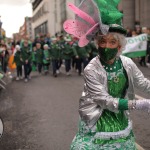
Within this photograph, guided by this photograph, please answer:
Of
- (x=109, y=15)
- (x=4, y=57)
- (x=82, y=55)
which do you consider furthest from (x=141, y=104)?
(x=4, y=57)

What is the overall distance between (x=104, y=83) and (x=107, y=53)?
247 mm

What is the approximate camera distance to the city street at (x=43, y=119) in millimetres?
5574

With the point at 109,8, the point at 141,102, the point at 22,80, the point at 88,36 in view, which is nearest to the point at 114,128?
the point at 141,102

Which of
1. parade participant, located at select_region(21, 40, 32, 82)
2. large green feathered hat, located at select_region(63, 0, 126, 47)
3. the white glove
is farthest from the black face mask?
parade participant, located at select_region(21, 40, 32, 82)

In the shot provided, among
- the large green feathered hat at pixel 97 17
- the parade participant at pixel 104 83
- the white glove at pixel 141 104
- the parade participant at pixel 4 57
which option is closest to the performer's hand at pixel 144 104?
the white glove at pixel 141 104

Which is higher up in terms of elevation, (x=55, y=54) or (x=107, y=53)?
(x=107, y=53)

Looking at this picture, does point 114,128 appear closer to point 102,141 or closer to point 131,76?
point 102,141

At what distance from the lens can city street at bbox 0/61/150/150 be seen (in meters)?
5.57

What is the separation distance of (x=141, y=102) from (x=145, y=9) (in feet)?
84.3

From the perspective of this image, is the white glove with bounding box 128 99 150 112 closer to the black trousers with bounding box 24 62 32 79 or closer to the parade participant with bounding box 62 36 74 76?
the black trousers with bounding box 24 62 32 79

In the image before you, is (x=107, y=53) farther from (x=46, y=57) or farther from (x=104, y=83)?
(x=46, y=57)

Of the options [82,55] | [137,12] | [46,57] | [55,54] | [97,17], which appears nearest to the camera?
[97,17]

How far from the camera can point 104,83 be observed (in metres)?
2.97

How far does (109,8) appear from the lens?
296cm
